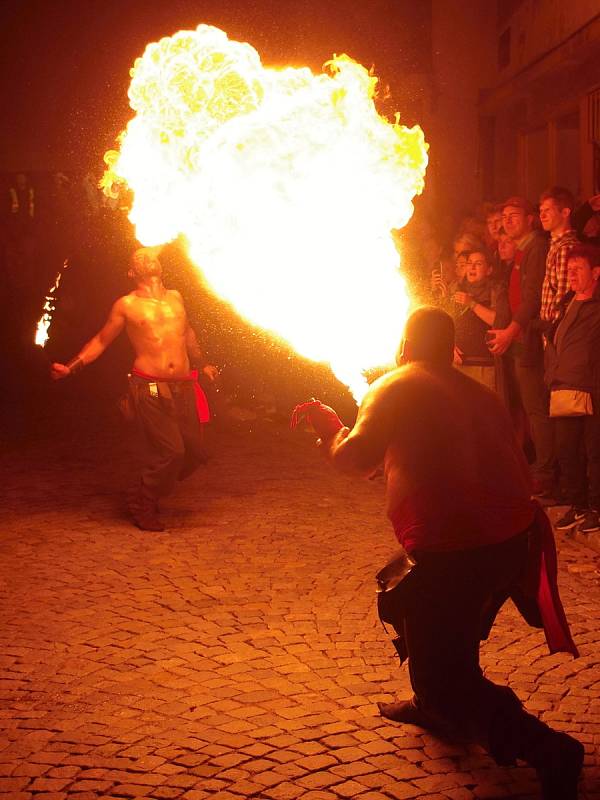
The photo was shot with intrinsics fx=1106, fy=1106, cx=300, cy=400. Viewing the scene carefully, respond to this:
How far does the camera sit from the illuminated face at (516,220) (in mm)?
9633

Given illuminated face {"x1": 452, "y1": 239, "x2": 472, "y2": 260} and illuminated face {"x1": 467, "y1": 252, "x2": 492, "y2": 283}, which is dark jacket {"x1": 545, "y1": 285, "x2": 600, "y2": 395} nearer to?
illuminated face {"x1": 467, "y1": 252, "x2": 492, "y2": 283}

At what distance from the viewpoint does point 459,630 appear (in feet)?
14.3

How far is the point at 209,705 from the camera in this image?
200 inches

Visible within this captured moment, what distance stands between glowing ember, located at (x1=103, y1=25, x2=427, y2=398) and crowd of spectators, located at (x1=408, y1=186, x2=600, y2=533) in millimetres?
2265

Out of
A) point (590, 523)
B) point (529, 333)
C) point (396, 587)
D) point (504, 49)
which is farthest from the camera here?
point (504, 49)

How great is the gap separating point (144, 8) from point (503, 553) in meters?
18.8

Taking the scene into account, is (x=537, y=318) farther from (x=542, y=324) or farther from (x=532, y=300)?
(x=542, y=324)

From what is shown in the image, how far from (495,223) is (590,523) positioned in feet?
11.0

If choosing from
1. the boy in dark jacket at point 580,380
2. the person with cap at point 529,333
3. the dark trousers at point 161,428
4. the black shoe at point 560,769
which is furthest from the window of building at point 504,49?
the black shoe at point 560,769

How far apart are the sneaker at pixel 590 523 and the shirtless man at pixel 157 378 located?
3165mm

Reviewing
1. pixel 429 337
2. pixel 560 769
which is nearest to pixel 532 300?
pixel 429 337

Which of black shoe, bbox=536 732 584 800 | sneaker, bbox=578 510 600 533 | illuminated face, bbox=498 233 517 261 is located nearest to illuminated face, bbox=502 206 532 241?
illuminated face, bbox=498 233 517 261

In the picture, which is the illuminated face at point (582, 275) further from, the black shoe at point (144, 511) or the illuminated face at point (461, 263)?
the black shoe at point (144, 511)

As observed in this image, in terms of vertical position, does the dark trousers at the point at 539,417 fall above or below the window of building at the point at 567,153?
below
